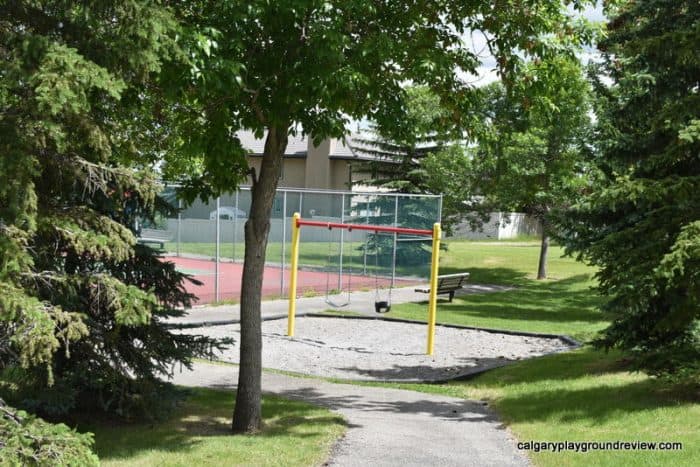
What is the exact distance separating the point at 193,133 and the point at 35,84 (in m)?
4.14

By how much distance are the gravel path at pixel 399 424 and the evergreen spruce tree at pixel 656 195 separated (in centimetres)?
234

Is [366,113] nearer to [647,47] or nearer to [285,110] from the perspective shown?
[285,110]

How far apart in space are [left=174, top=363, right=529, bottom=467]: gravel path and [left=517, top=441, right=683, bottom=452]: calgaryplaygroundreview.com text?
0.71 ft

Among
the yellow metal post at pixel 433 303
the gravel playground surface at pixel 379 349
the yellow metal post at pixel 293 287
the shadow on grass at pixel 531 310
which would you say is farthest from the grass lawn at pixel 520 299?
the yellow metal post at pixel 293 287

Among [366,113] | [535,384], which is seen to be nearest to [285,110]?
[366,113]

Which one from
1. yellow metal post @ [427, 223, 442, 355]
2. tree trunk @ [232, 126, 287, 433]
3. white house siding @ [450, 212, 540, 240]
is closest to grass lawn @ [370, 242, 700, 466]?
yellow metal post @ [427, 223, 442, 355]

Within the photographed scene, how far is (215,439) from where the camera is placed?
929cm

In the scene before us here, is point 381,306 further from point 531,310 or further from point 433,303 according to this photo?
point 531,310

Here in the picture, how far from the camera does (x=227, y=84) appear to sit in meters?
8.27

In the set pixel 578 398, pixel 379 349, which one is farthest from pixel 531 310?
pixel 578 398

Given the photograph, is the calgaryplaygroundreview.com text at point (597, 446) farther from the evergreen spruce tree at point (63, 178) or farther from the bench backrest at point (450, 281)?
the bench backrest at point (450, 281)

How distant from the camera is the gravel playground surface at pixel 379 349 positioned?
15597 millimetres

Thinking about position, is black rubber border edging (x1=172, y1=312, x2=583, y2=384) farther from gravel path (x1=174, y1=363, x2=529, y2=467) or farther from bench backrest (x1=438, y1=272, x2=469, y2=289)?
bench backrest (x1=438, y1=272, x2=469, y2=289)

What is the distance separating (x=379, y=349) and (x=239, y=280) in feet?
24.4
